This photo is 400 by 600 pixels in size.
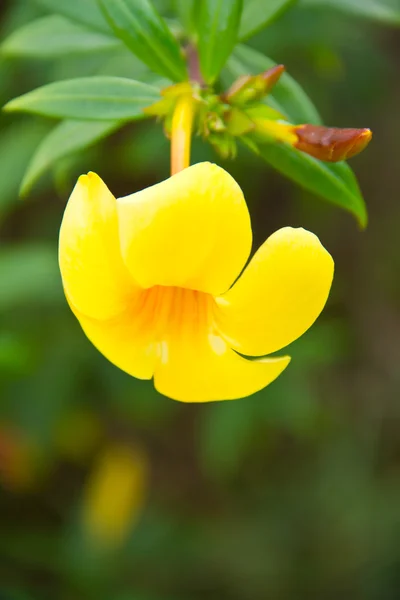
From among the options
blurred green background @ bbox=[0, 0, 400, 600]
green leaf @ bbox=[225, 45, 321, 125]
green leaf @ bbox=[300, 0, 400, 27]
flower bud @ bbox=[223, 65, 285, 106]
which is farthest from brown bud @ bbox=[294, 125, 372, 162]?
blurred green background @ bbox=[0, 0, 400, 600]

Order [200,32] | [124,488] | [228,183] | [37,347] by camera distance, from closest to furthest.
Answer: [228,183]
[200,32]
[37,347]
[124,488]

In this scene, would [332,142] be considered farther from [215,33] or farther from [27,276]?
[27,276]

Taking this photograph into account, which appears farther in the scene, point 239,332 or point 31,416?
point 31,416

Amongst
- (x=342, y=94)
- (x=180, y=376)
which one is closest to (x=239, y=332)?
(x=180, y=376)

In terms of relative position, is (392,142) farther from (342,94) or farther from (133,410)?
(133,410)

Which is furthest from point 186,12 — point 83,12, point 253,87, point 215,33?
point 253,87

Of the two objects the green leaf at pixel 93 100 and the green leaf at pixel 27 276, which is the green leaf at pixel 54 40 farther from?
the green leaf at pixel 27 276

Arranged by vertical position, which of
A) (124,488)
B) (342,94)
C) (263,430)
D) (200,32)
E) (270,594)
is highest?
(200,32)
